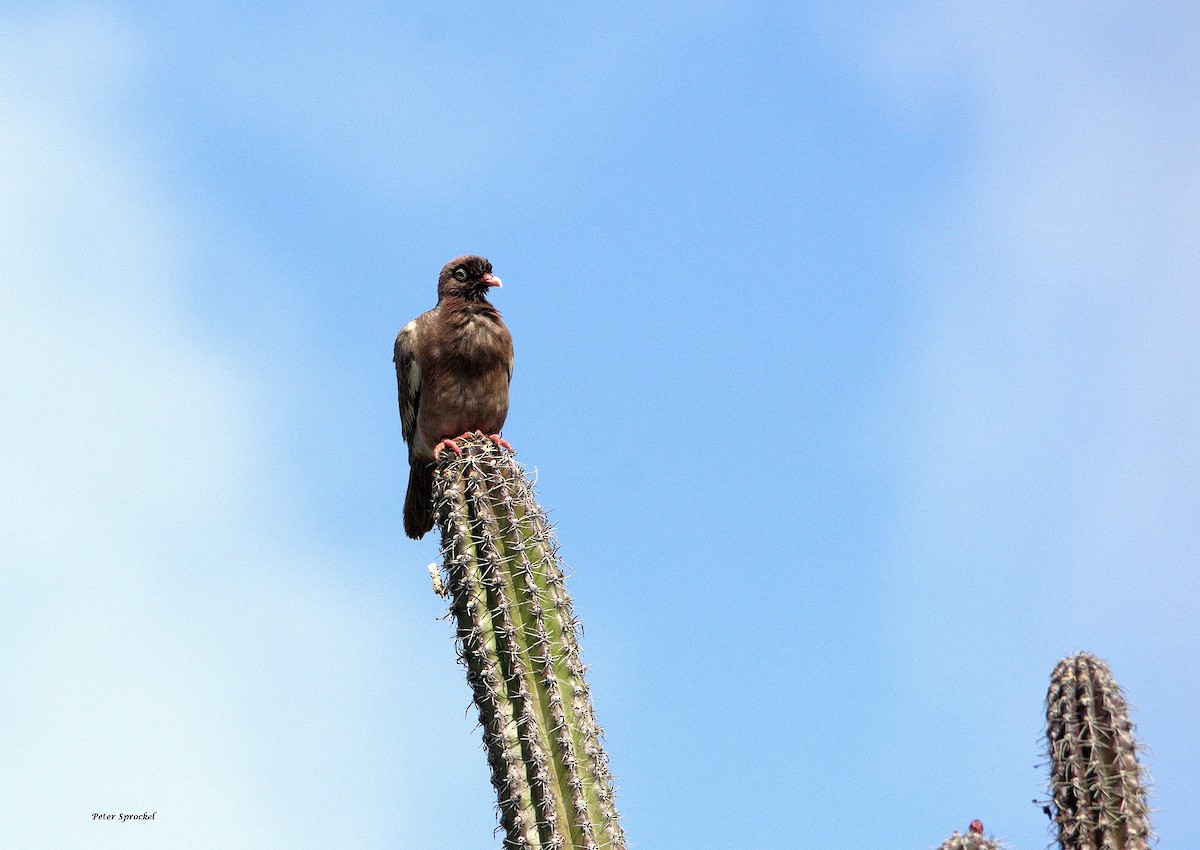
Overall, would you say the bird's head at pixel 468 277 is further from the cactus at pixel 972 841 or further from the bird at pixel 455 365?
the cactus at pixel 972 841

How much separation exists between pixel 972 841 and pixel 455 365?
489 centimetres

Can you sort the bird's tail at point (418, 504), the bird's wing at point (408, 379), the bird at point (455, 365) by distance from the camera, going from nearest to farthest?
1. the bird at point (455, 365)
2. the bird's wing at point (408, 379)
3. the bird's tail at point (418, 504)

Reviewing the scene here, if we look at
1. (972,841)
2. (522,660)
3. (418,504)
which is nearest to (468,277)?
(418,504)

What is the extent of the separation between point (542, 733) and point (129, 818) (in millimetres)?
5058

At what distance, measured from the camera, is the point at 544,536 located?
673 centimetres

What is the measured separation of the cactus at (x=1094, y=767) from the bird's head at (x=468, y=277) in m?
5.16

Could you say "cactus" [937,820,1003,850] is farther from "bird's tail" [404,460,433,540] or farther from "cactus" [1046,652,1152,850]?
"bird's tail" [404,460,433,540]

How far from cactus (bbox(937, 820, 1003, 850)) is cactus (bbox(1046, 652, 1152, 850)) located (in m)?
0.29

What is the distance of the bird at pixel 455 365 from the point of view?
29.5ft

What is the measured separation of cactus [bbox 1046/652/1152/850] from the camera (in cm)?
517

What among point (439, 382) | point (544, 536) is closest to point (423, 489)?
point (439, 382)

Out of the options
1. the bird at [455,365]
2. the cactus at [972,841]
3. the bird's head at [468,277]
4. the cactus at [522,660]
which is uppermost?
the bird's head at [468,277]

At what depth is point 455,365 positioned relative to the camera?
8977 millimetres

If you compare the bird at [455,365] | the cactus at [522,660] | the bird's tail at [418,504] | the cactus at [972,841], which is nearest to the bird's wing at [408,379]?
the bird at [455,365]
